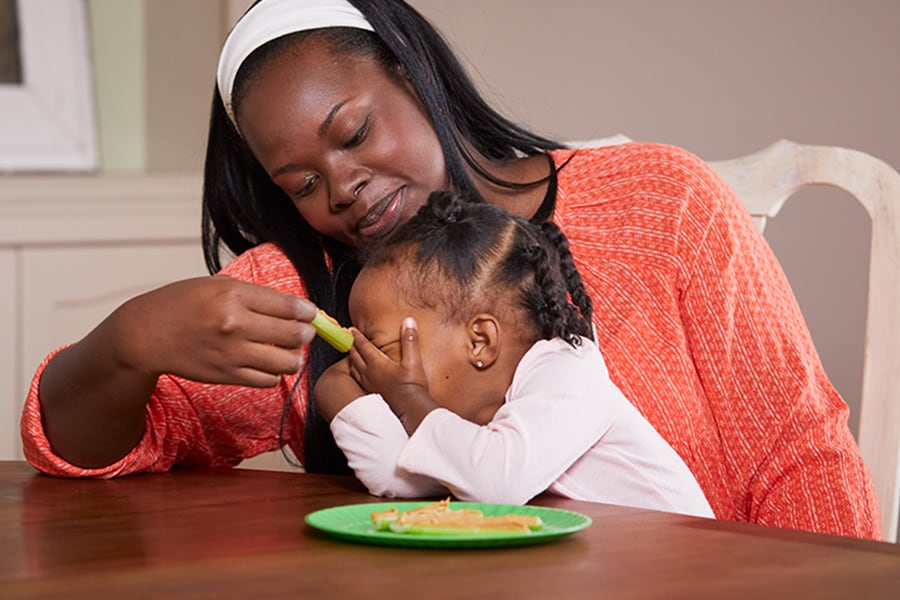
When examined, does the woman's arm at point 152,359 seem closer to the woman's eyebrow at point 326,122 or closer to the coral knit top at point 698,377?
the coral knit top at point 698,377

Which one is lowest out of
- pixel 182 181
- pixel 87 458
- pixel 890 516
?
pixel 890 516

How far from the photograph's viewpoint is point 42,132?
296cm

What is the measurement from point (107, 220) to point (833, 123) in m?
1.71

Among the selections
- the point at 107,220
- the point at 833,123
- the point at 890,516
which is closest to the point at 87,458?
the point at 890,516

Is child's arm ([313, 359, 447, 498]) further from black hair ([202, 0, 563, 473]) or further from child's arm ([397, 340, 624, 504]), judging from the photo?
black hair ([202, 0, 563, 473])

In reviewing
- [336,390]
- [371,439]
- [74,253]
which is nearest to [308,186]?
[336,390]

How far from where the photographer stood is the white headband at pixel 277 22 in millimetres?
1443

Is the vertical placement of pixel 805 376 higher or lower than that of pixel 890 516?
higher

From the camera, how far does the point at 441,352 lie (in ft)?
3.89

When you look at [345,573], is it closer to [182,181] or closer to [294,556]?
[294,556]

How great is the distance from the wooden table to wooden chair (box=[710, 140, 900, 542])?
678 millimetres

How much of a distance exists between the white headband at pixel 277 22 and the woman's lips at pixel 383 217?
0.24 meters

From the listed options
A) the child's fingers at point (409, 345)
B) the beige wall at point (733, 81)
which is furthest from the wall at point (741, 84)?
the child's fingers at point (409, 345)

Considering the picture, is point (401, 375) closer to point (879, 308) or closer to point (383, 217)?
point (383, 217)
